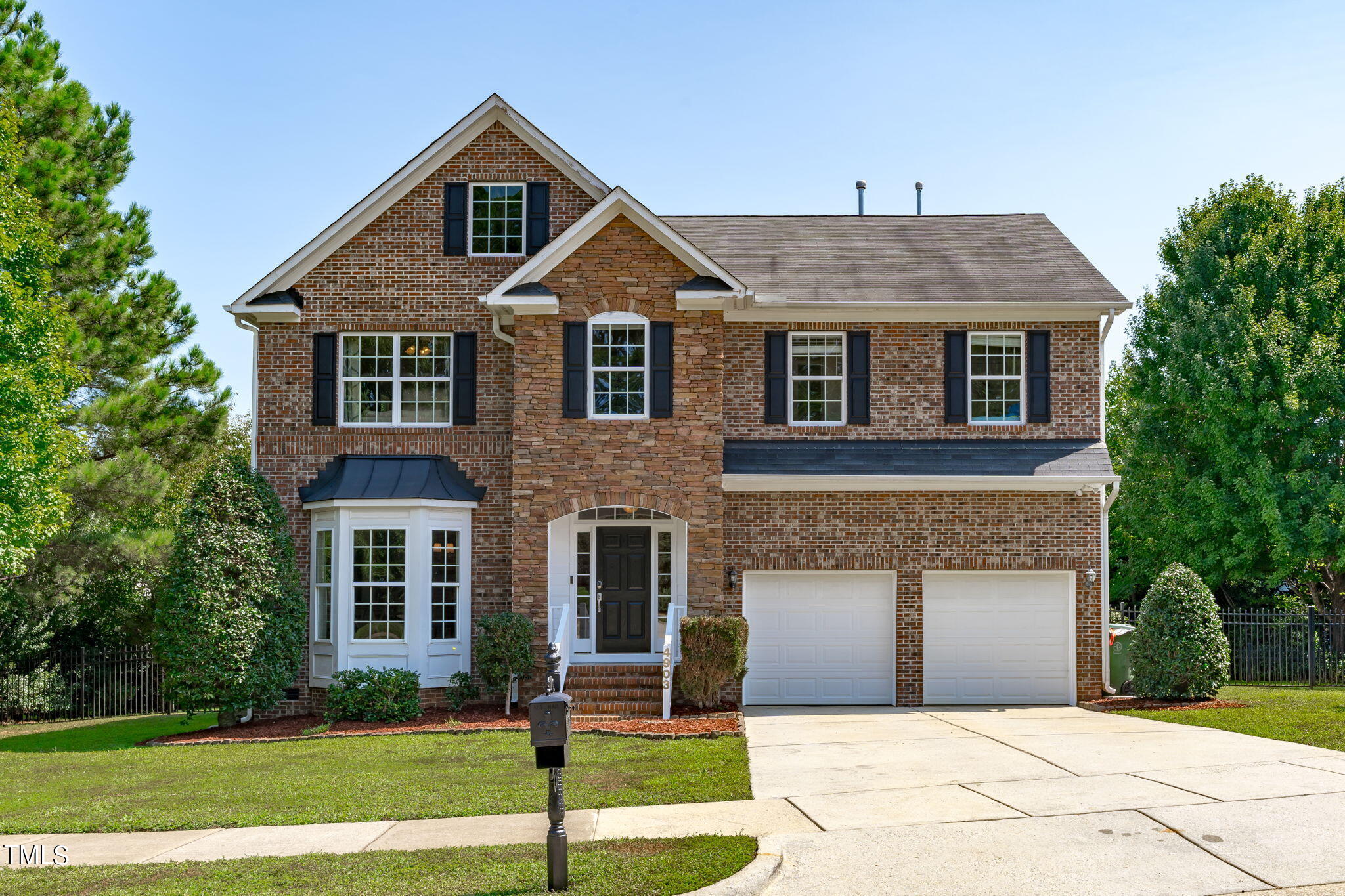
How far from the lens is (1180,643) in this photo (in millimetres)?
17016

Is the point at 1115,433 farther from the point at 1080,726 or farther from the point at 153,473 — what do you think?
the point at 153,473

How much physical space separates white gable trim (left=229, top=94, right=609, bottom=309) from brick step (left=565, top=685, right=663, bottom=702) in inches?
313

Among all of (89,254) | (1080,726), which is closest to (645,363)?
(1080,726)

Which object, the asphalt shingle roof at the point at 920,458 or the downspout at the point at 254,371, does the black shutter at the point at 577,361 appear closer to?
the asphalt shingle roof at the point at 920,458

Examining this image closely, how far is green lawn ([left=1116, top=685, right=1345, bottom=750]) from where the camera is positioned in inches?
532

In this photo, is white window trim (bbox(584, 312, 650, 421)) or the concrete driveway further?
white window trim (bbox(584, 312, 650, 421))

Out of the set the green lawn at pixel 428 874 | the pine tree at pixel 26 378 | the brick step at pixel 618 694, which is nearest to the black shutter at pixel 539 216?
the brick step at pixel 618 694

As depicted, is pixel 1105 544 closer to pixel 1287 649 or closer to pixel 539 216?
pixel 1287 649

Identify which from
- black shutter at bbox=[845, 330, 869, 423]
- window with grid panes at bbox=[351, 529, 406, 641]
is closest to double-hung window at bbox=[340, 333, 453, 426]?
window with grid panes at bbox=[351, 529, 406, 641]

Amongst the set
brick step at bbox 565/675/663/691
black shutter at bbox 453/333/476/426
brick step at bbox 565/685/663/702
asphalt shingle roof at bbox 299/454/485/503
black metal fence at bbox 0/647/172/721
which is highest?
black shutter at bbox 453/333/476/426

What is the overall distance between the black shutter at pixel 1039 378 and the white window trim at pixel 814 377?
3.03m

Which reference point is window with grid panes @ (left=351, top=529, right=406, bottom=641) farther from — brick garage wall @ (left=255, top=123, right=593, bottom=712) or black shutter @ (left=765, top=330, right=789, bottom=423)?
black shutter @ (left=765, top=330, right=789, bottom=423)

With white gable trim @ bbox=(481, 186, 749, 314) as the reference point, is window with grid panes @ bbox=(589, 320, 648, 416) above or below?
below

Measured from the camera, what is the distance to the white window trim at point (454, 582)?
17.9 meters
